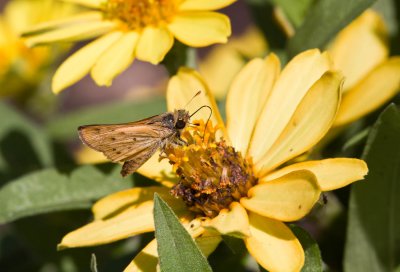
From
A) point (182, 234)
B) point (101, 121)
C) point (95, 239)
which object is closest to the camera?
point (182, 234)

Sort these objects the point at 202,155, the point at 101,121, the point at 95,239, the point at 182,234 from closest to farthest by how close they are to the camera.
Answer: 1. the point at 182,234
2. the point at 95,239
3. the point at 202,155
4. the point at 101,121

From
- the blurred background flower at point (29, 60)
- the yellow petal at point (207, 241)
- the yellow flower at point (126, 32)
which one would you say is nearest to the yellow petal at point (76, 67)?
the yellow flower at point (126, 32)

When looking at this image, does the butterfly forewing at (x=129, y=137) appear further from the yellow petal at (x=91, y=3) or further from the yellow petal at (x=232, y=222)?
the yellow petal at (x=91, y=3)

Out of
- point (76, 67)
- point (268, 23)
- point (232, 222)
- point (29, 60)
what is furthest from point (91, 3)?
point (29, 60)

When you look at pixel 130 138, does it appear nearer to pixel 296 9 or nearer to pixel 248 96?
pixel 248 96

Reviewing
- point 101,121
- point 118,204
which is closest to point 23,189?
point 118,204

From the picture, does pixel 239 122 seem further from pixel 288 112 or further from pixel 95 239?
pixel 95 239

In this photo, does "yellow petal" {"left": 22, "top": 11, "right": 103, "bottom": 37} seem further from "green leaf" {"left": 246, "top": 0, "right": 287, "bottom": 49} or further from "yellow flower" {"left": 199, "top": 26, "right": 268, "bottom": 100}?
"yellow flower" {"left": 199, "top": 26, "right": 268, "bottom": 100}

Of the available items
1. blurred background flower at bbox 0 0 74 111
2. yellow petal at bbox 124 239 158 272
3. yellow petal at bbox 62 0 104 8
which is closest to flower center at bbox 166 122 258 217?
yellow petal at bbox 124 239 158 272
